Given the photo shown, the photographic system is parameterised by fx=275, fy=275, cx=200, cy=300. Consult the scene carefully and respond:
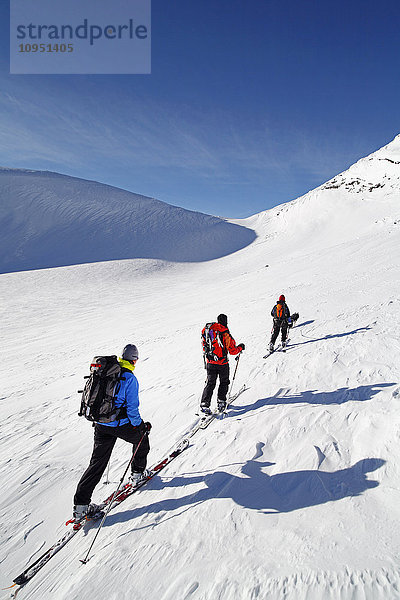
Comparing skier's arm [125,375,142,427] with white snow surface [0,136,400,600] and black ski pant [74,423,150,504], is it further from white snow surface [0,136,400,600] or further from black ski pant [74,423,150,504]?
white snow surface [0,136,400,600]

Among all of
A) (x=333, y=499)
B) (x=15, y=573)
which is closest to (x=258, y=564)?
(x=333, y=499)

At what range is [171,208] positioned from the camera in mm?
75938

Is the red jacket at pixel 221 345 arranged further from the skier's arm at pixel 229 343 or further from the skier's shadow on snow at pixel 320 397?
the skier's shadow on snow at pixel 320 397

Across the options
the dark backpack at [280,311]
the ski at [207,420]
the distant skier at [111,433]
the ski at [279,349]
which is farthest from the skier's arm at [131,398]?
the dark backpack at [280,311]

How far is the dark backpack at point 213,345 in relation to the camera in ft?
18.0


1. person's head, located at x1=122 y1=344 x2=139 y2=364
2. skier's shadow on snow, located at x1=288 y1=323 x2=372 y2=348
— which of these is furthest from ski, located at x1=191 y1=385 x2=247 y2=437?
skier's shadow on snow, located at x1=288 y1=323 x2=372 y2=348

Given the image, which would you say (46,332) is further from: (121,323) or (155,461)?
(155,461)

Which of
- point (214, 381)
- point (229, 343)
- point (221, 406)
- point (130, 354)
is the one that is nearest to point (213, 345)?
point (229, 343)

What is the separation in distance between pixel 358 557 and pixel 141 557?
2176mm

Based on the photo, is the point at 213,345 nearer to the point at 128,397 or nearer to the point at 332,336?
the point at 128,397

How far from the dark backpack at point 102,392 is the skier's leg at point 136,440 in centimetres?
31

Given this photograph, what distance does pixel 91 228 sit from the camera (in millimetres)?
57906

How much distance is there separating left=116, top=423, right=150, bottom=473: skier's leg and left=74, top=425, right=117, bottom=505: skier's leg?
15 centimetres

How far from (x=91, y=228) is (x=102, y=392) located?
60.8 m
